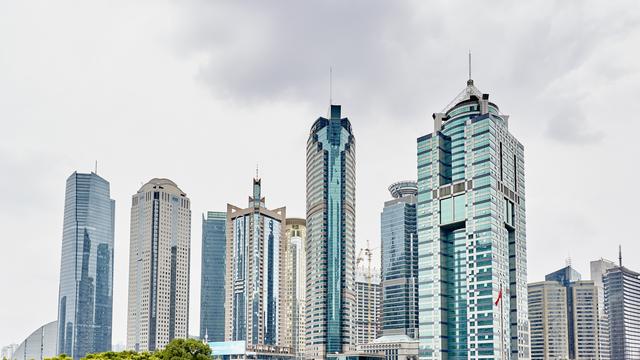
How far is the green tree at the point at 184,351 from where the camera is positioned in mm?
107812

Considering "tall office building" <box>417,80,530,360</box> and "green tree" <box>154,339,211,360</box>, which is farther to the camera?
"tall office building" <box>417,80,530,360</box>

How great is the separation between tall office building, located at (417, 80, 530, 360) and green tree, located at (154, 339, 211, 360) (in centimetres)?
6247

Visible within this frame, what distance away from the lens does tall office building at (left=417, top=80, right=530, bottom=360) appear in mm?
155250

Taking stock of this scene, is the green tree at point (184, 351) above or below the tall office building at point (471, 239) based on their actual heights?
below

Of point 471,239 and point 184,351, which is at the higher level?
point 471,239

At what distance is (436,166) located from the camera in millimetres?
167250

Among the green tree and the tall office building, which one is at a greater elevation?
the tall office building

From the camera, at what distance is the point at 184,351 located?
10869cm

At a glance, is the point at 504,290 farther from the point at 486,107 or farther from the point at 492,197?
the point at 486,107

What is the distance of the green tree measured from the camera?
107812mm

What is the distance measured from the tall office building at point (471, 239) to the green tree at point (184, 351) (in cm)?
6247

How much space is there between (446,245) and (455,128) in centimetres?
2486

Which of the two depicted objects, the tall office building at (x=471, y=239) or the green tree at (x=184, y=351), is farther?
the tall office building at (x=471, y=239)

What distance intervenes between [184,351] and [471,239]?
69921 millimetres
